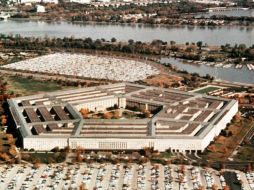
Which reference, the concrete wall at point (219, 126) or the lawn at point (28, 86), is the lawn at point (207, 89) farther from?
the lawn at point (28, 86)

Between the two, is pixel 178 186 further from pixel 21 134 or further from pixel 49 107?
pixel 49 107

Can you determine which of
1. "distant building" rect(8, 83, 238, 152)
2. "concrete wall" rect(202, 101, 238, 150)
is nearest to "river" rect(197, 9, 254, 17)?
"distant building" rect(8, 83, 238, 152)

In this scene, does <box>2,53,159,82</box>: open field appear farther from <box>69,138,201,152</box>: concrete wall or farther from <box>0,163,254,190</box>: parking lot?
<box>0,163,254,190</box>: parking lot

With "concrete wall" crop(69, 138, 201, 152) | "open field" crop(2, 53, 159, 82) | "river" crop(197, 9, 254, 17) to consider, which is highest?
"river" crop(197, 9, 254, 17)

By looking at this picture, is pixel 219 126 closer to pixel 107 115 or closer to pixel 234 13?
pixel 107 115

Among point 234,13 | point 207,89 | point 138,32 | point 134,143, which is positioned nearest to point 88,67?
point 207,89

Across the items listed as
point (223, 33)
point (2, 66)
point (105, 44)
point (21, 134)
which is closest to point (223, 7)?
point (223, 33)
